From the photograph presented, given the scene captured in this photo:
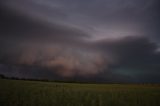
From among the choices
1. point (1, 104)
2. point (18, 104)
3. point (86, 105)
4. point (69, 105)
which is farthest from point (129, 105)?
point (1, 104)

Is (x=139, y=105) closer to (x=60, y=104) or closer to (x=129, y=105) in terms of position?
(x=129, y=105)

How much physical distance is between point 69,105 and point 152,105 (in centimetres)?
625

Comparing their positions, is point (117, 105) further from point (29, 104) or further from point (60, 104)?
point (29, 104)

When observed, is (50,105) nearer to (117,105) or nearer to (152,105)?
(117,105)

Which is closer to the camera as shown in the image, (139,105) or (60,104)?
(60,104)

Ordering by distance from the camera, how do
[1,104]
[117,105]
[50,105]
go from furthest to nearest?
1. [117,105]
2. [50,105]
3. [1,104]

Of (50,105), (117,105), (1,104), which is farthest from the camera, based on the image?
(117,105)

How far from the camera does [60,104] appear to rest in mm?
10547

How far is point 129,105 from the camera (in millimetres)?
11406

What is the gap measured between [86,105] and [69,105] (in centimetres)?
129

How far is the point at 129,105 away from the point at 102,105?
87.7 inches

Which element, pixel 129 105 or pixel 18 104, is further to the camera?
pixel 129 105

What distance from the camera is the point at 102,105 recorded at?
10.6m

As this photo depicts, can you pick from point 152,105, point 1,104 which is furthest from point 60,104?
point 152,105
